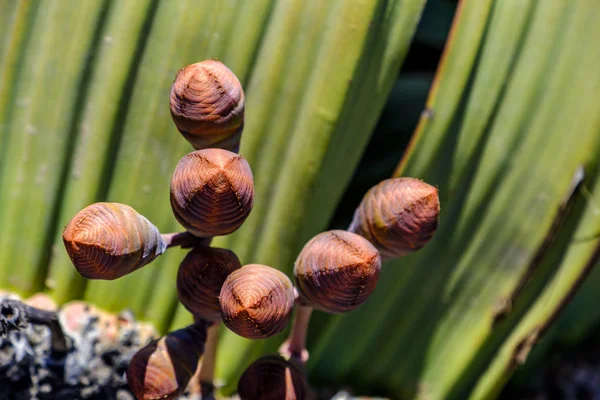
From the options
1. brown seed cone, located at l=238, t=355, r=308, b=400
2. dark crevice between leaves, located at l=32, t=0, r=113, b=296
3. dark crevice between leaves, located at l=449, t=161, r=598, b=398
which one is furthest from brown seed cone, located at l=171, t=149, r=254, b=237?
dark crevice between leaves, located at l=449, t=161, r=598, b=398

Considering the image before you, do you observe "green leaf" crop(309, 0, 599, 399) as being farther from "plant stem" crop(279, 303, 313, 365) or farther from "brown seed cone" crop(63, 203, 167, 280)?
"brown seed cone" crop(63, 203, 167, 280)

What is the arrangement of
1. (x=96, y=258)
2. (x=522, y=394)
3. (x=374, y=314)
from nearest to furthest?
(x=96, y=258), (x=374, y=314), (x=522, y=394)

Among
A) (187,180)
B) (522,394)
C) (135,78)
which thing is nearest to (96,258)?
(187,180)

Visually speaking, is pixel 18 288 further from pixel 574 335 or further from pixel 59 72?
pixel 574 335

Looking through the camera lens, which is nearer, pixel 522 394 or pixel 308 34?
pixel 308 34

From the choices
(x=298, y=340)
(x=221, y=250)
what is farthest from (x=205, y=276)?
(x=298, y=340)

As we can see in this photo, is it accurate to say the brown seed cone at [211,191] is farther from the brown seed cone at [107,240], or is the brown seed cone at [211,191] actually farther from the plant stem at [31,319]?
the plant stem at [31,319]

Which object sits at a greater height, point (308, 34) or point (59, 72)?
point (308, 34)

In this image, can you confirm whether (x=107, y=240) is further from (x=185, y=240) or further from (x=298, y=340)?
(x=298, y=340)
